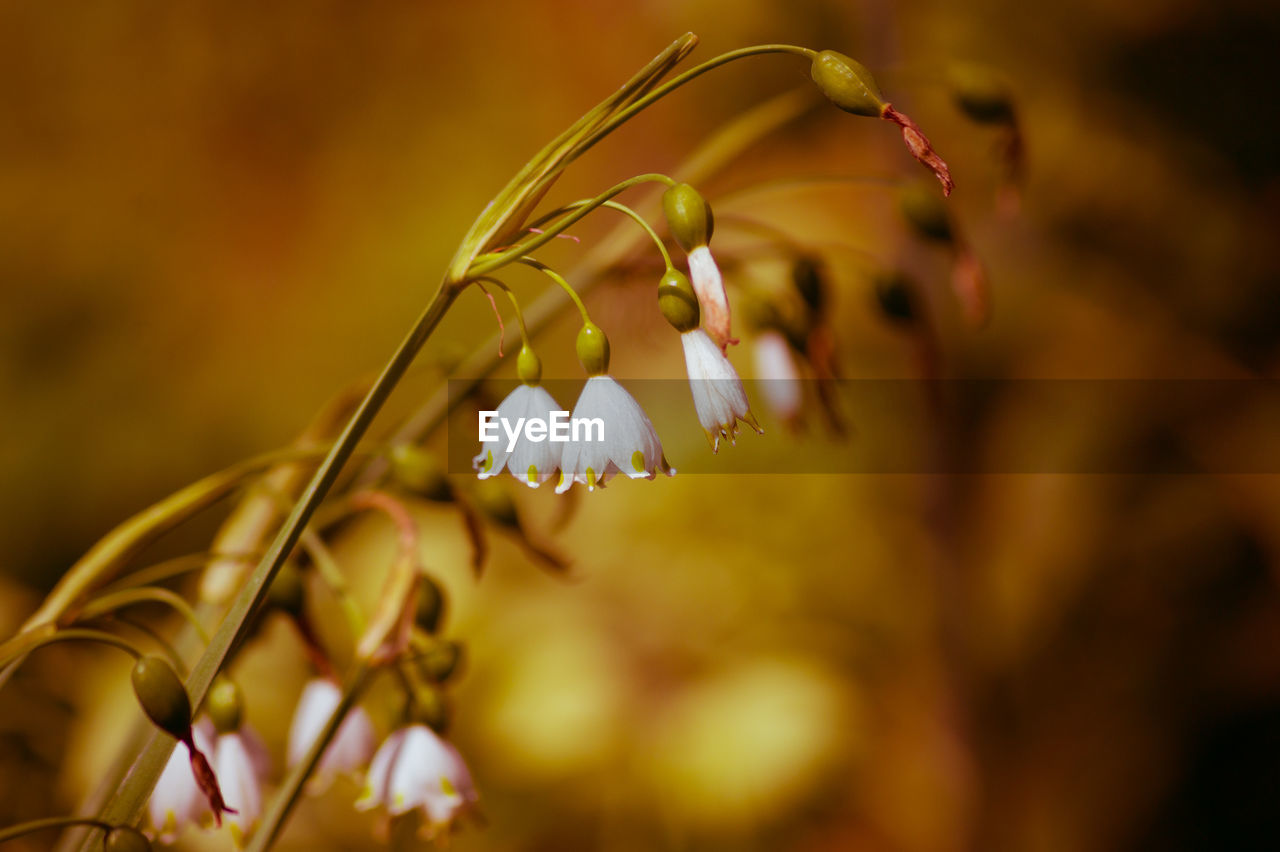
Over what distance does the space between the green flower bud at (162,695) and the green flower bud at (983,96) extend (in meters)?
0.37

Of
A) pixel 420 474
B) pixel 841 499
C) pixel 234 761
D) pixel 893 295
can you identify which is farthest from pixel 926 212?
pixel 841 499

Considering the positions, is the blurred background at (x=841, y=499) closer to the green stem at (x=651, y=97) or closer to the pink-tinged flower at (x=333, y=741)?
the pink-tinged flower at (x=333, y=741)

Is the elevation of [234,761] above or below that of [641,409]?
below

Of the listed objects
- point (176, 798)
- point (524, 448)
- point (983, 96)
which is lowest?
point (176, 798)

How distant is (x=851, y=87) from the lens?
0.23 metres

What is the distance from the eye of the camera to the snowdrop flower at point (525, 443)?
0.80ft

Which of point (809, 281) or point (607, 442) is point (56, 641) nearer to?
point (607, 442)

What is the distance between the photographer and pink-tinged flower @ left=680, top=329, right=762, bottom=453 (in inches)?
9.2

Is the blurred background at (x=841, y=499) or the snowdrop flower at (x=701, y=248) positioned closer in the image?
the snowdrop flower at (x=701, y=248)

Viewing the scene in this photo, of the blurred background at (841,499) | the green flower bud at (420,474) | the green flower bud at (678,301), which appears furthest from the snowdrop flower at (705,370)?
the blurred background at (841,499)

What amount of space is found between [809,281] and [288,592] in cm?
26

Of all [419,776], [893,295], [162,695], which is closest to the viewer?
[162,695]

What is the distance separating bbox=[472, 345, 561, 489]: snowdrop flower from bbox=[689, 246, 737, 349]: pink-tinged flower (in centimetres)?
5

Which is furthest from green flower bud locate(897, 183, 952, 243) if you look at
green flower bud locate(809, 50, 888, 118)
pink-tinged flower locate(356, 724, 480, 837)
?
pink-tinged flower locate(356, 724, 480, 837)
